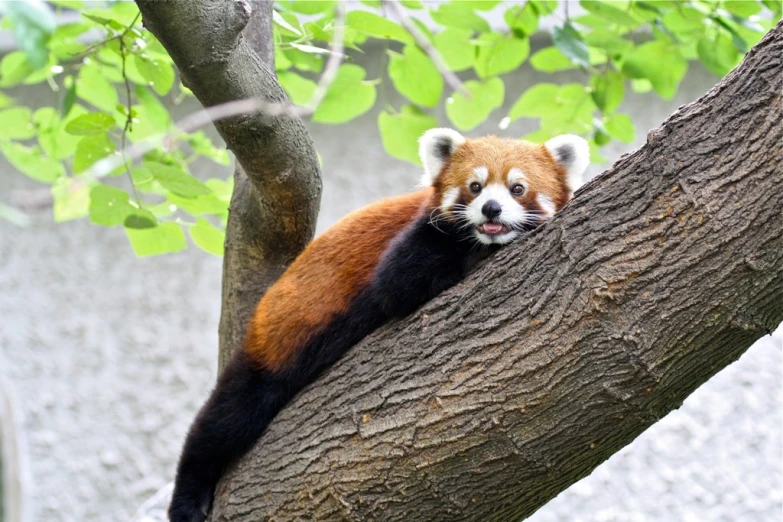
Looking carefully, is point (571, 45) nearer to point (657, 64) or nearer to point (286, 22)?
point (657, 64)

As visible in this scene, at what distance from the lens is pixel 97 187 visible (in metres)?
→ 2.72

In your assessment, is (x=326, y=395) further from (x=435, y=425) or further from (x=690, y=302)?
(x=690, y=302)

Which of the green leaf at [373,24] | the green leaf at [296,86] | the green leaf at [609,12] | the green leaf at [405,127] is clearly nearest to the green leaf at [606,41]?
the green leaf at [609,12]

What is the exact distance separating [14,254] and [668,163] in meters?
4.88

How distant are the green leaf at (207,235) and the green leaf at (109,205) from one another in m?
0.39

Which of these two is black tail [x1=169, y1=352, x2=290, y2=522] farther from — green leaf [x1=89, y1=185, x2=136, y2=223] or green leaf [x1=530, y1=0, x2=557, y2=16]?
green leaf [x1=530, y1=0, x2=557, y2=16]

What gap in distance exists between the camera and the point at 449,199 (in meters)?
2.78

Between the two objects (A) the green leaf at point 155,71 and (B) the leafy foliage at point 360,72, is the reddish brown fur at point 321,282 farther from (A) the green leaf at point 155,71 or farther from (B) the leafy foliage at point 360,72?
(A) the green leaf at point 155,71

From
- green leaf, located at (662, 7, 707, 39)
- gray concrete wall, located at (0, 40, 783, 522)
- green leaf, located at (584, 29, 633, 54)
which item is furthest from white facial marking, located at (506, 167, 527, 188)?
gray concrete wall, located at (0, 40, 783, 522)

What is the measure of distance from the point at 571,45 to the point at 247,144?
1207 millimetres

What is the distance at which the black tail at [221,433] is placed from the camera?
8.51ft

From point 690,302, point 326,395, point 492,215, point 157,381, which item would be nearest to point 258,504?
point 326,395

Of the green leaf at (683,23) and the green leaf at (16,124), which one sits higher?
the green leaf at (683,23)

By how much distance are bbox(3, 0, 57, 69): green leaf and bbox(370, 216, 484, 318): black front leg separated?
4.75 ft
